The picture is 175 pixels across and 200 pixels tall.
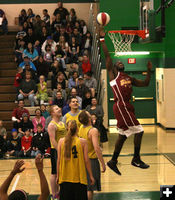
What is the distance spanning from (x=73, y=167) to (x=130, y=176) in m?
5.48

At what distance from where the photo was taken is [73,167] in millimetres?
6941

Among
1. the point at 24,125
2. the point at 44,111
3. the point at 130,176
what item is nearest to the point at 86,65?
the point at 44,111

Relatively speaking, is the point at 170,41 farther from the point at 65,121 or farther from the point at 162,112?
the point at 65,121

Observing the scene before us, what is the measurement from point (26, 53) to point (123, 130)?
36.4 ft

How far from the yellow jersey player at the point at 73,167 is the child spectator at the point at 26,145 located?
8286 millimetres

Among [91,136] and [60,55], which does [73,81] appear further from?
→ [91,136]

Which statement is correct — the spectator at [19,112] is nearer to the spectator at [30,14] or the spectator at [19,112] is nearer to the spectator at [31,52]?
the spectator at [31,52]

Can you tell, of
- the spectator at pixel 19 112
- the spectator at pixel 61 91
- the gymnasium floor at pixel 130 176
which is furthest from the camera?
the spectator at pixel 19 112

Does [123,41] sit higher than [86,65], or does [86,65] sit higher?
[123,41]

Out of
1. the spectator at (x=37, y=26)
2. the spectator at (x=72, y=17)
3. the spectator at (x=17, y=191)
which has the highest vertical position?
the spectator at (x=72, y=17)

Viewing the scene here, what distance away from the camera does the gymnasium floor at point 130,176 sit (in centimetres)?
1058

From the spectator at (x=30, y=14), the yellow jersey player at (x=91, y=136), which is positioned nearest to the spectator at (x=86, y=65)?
the spectator at (x=30, y=14)

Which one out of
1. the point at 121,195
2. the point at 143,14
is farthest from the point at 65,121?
the point at 143,14

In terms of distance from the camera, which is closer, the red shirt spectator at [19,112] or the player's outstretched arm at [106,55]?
the player's outstretched arm at [106,55]
